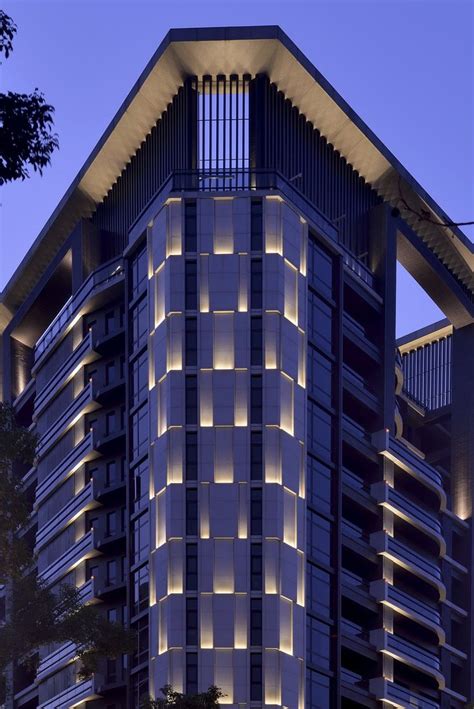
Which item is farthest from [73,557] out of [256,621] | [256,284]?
[256,284]

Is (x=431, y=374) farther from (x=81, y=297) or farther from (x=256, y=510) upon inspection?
(x=256, y=510)

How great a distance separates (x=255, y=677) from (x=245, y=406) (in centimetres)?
1535

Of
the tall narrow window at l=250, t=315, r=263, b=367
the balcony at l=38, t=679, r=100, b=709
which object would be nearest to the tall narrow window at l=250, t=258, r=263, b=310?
the tall narrow window at l=250, t=315, r=263, b=367

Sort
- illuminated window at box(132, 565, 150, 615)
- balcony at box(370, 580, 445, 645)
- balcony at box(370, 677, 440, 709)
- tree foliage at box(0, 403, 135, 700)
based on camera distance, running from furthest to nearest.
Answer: balcony at box(370, 580, 445, 645) → balcony at box(370, 677, 440, 709) → illuminated window at box(132, 565, 150, 615) → tree foliage at box(0, 403, 135, 700)

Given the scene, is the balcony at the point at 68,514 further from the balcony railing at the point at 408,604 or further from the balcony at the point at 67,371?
the balcony railing at the point at 408,604

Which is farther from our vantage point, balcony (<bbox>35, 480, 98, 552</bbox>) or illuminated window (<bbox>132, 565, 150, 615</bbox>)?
balcony (<bbox>35, 480, 98, 552</bbox>)

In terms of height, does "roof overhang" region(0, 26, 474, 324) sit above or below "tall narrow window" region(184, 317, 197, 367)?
above

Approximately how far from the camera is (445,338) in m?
132

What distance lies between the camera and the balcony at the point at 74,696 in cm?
10012

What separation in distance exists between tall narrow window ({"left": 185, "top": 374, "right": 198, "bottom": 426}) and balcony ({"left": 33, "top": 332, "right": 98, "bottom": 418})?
14.7m

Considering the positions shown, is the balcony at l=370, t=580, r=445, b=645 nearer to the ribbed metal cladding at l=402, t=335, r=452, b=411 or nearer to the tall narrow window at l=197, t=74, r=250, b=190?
the ribbed metal cladding at l=402, t=335, r=452, b=411

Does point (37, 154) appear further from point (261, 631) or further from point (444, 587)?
point (444, 587)

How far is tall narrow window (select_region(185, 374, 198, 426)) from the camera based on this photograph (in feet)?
306

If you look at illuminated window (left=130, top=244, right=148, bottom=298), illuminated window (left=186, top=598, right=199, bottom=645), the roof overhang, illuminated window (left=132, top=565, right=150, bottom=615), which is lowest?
illuminated window (left=186, top=598, right=199, bottom=645)
